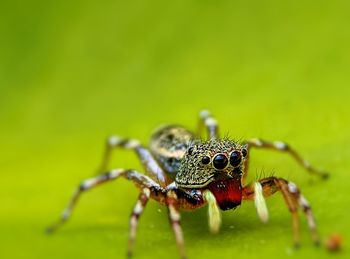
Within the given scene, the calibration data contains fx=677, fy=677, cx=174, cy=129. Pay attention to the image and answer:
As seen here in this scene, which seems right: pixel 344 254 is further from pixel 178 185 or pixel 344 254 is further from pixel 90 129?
pixel 90 129

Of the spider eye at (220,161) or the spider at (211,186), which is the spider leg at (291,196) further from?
the spider eye at (220,161)

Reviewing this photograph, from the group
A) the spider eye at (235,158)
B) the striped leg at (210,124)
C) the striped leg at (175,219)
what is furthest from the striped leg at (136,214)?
the striped leg at (210,124)

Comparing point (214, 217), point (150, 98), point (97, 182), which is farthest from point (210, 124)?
point (214, 217)

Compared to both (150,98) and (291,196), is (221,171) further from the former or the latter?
(150,98)

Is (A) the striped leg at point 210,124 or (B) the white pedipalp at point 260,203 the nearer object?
(B) the white pedipalp at point 260,203

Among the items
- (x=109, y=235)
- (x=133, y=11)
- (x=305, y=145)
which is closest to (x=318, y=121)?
(x=305, y=145)

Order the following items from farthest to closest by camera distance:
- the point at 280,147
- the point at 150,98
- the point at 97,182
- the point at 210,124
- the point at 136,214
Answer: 1. the point at 150,98
2. the point at 210,124
3. the point at 280,147
4. the point at 97,182
5. the point at 136,214

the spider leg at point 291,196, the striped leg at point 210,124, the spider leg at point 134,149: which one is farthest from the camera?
the striped leg at point 210,124
